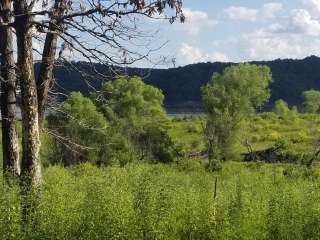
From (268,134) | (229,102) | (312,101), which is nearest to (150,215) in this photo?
(229,102)

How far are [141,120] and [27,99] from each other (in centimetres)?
6096

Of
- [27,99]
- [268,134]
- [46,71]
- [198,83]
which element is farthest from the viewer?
[198,83]

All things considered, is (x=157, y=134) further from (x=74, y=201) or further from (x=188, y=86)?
(x=188, y=86)

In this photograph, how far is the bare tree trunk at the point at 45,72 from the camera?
33.1 ft

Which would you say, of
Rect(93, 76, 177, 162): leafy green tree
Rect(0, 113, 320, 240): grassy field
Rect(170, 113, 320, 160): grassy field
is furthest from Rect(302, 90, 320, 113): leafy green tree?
Rect(0, 113, 320, 240): grassy field

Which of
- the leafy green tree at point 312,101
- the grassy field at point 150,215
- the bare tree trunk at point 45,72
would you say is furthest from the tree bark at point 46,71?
the leafy green tree at point 312,101

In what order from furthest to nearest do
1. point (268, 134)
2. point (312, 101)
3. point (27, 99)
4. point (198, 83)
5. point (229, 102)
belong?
point (198, 83), point (312, 101), point (268, 134), point (229, 102), point (27, 99)

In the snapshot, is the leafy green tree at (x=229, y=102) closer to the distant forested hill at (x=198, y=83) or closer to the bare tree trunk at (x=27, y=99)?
the bare tree trunk at (x=27, y=99)

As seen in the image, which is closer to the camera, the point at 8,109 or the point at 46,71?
the point at 46,71

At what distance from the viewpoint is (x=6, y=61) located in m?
10.2

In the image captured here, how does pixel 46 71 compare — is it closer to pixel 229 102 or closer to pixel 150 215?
pixel 150 215

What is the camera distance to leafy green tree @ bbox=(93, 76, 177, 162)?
63375mm

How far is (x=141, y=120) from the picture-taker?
231 ft

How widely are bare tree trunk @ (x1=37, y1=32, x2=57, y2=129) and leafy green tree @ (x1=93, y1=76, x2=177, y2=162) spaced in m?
51.0
